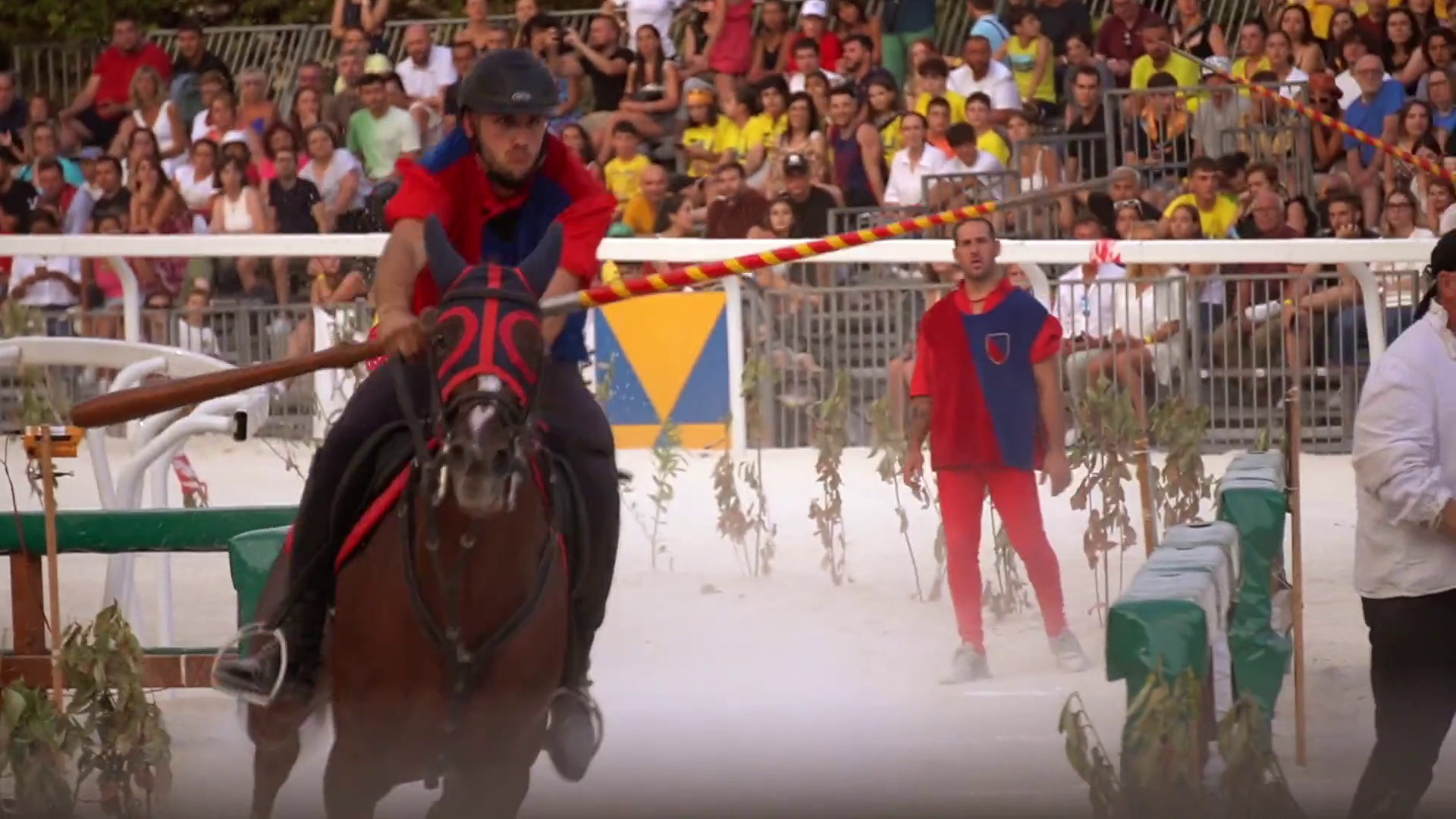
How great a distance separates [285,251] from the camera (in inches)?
532

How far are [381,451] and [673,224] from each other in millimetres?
10049

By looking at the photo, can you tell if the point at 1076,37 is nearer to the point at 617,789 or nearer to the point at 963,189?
the point at 963,189

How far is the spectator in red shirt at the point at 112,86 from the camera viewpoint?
20500mm

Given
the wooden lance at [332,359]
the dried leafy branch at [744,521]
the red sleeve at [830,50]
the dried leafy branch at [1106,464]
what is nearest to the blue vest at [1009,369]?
the dried leafy branch at [1106,464]

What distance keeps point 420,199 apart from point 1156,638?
2.23 meters

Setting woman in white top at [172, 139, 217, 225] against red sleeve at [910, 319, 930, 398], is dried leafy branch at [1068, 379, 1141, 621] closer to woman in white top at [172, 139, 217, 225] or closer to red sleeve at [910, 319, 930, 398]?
red sleeve at [910, 319, 930, 398]

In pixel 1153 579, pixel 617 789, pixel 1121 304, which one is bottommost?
pixel 617 789

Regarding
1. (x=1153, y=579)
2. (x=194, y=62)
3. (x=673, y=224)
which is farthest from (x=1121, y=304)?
(x=194, y=62)

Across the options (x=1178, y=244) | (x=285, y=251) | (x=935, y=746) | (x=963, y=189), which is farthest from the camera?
Result: (x=963, y=189)

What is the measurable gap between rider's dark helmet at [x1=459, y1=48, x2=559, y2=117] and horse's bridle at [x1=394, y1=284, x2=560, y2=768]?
24.5 inches

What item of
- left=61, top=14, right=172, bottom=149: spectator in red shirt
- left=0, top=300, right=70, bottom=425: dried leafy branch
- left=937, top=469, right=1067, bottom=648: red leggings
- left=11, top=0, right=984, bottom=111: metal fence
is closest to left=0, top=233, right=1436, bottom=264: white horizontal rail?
left=0, top=300, right=70, bottom=425: dried leafy branch

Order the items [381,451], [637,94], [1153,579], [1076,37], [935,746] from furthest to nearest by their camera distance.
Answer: [637,94] < [1076,37] < [935,746] < [381,451] < [1153,579]

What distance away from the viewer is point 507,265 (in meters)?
6.40

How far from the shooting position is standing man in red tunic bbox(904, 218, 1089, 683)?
991 centimetres
